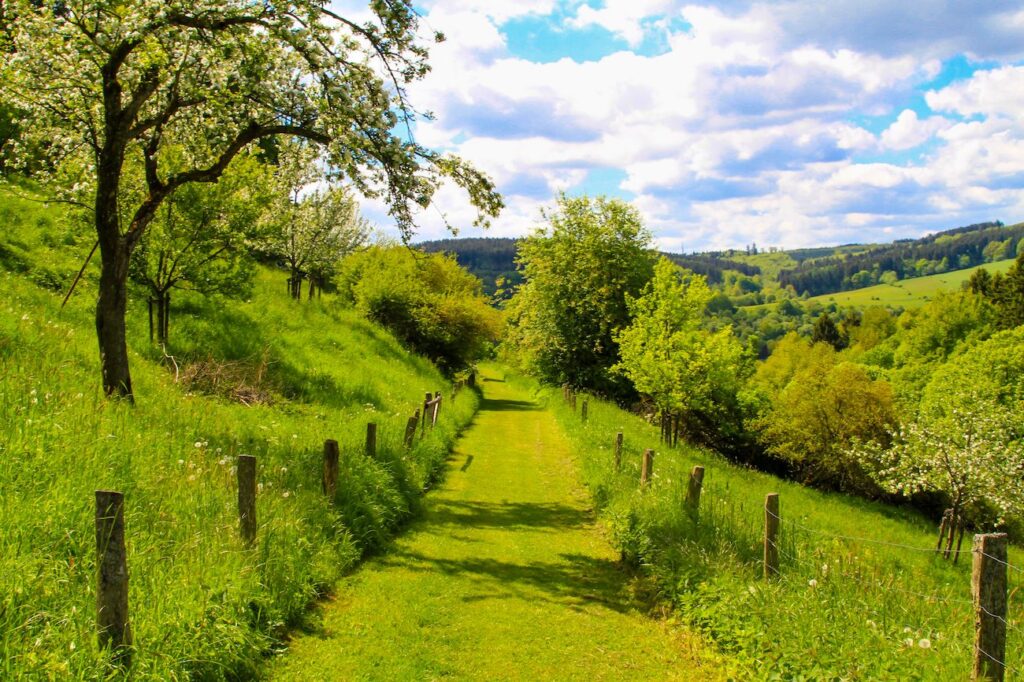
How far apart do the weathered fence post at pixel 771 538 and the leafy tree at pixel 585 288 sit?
100ft

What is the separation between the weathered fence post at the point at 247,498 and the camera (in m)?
7.11

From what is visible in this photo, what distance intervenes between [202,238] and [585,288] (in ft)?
87.4

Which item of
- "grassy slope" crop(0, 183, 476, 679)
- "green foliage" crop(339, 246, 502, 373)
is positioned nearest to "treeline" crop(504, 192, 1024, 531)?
"green foliage" crop(339, 246, 502, 373)

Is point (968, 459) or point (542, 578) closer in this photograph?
point (542, 578)

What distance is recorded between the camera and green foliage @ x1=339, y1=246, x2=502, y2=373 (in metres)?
39.9

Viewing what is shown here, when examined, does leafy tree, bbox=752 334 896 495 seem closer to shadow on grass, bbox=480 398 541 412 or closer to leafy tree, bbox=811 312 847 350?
shadow on grass, bbox=480 398 541 412

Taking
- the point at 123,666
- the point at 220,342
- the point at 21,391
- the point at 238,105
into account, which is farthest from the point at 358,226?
the point at 123,666

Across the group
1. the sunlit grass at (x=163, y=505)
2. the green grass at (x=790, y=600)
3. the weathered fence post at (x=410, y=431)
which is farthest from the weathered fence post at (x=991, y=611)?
the weathered fence post at (x=410, y=431)

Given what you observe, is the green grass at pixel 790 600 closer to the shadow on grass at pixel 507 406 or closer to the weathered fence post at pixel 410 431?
the weathered fence post at pixel 410 431

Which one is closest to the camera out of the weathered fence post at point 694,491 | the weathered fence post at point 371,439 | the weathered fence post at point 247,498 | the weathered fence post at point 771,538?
the weathered fence post at point 247,498

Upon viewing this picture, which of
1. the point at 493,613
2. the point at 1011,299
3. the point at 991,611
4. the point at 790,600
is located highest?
the point at 1011,299

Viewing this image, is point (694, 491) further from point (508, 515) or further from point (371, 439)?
point (371, 439)

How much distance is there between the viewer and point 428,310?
39969mm

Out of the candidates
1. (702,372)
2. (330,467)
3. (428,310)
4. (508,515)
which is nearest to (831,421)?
(702,372)
